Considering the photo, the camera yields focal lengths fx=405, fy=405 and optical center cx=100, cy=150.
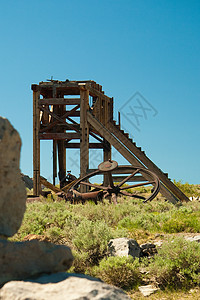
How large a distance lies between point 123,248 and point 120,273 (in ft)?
2.27

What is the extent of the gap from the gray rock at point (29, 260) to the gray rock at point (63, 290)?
0.31m

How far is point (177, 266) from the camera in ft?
21.5

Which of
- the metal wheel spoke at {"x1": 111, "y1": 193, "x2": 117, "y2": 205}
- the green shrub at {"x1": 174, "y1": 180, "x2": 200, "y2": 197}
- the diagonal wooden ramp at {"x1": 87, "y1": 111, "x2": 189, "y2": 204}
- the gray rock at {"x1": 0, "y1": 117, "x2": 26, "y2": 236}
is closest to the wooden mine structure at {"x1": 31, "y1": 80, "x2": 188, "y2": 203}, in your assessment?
the diagonal wooden ramp at {"x1": 87, "y1": 111, "x2": 189, "y2": 204}

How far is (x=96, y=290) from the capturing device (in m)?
2.97

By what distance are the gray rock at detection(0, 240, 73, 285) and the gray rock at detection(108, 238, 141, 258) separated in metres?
3.41

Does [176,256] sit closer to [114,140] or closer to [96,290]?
[96,290]

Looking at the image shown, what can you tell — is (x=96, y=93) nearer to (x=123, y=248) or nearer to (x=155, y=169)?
(x=155, y=169)

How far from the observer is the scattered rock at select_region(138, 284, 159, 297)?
610 centimetres

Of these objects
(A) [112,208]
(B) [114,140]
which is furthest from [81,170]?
(A) [112,208]

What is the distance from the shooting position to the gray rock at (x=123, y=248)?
695 cm

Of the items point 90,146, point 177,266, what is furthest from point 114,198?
point 90,146

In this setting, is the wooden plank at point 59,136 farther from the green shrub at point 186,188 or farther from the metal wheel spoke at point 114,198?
the green shrub at point 186,188

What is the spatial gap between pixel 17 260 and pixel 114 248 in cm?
378

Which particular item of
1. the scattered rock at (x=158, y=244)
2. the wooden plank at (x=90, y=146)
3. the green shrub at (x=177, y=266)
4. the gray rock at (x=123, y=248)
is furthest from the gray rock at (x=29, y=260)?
the wooden plank at (x=90, y=146)
